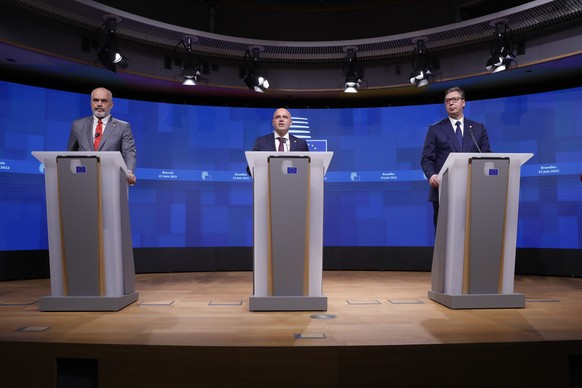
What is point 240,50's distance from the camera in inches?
223

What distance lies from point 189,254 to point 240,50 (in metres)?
2.73

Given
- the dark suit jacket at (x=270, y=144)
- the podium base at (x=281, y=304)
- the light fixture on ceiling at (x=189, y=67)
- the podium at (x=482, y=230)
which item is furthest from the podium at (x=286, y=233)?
the light fixture on ceiling at (x=189, y=67)

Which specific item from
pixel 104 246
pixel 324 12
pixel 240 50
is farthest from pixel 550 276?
pixel 104 246

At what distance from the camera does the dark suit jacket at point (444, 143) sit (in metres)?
3.56

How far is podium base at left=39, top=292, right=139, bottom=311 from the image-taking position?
292 centimetres

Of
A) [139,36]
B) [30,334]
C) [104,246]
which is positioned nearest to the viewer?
[30,334]

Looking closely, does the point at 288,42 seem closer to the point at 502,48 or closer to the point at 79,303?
the point at 502,48

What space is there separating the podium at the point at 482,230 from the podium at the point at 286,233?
0.90 metres

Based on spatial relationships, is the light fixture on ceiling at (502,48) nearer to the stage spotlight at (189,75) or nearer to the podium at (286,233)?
the podium at (286,233)

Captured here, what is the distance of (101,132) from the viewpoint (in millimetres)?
3332

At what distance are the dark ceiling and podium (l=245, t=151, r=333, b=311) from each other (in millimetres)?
2887

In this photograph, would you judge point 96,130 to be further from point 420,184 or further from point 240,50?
point 420,184

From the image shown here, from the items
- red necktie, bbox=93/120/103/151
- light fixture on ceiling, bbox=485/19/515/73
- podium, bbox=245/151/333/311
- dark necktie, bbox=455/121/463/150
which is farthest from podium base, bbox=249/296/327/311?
light fixture on ceiling, bbox=485/19/515/73

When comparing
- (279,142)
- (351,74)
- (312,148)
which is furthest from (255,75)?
(279,142)
